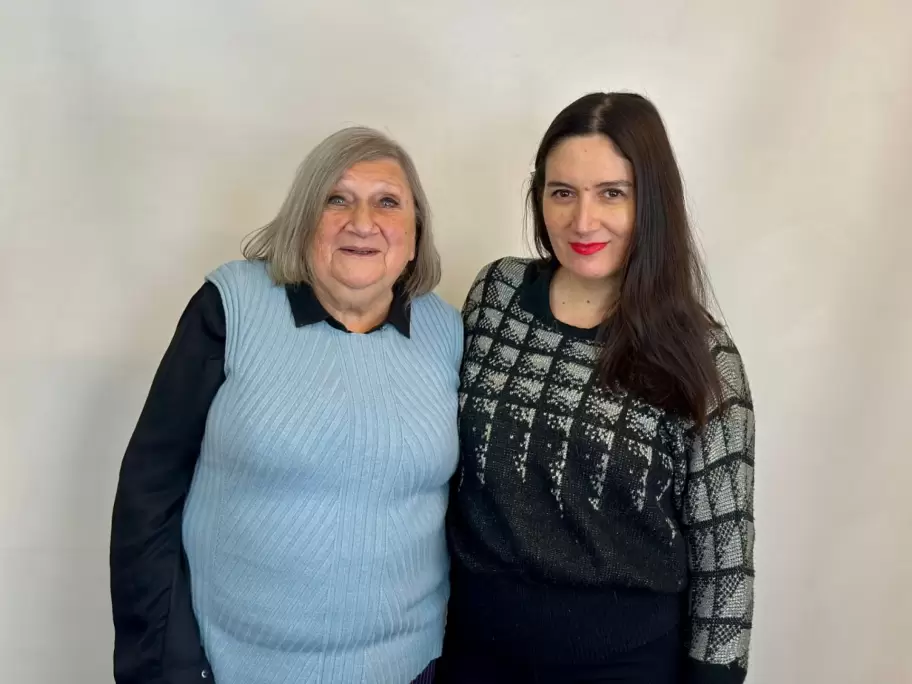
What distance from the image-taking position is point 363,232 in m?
1.20

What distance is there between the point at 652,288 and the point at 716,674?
2.28ft

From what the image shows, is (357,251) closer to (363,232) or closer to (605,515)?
(363,232)

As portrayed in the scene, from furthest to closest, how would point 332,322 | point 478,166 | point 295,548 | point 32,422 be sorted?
point 478,166
point 32,422
point 332,322
point 295,548

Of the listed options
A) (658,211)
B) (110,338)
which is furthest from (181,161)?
(658,211)

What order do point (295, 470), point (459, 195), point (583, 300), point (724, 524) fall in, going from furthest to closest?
point (459, 195), point (583, 300), point (724, 524), point (295, 470)

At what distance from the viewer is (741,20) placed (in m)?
1.62

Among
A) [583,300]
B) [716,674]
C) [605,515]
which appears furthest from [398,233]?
[716,674]

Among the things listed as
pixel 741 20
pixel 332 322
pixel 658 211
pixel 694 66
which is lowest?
pixel 332 322

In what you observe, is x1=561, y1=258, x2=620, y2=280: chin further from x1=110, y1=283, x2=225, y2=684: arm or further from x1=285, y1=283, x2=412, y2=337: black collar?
x1=110, y1=283, x2=225, y2=684: arm

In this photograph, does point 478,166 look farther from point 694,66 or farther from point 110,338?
point 110,338

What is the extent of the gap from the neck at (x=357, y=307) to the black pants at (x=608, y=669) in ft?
2.19

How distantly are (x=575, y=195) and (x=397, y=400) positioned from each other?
49 cm

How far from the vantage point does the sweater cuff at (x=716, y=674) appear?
124cm

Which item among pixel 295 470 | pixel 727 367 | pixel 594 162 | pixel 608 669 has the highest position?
pixel 594 162
